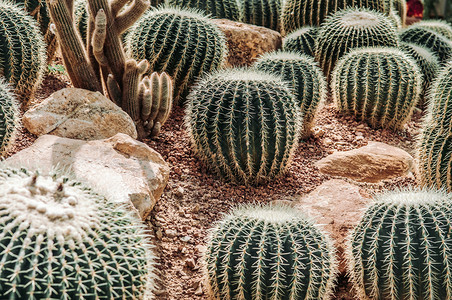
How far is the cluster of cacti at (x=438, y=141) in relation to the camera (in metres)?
4.04

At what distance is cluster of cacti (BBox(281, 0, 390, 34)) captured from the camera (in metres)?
6.70

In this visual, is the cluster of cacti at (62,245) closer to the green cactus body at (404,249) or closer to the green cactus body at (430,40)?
the green cactus body at (404,249)

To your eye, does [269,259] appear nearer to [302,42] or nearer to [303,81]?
[303,81]

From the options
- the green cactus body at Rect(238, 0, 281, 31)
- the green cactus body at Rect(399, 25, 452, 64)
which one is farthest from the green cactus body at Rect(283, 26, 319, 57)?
the green cactus body at Rect(399, 25, 452, 64)

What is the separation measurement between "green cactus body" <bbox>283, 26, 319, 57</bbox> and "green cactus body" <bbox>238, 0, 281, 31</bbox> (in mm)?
1038

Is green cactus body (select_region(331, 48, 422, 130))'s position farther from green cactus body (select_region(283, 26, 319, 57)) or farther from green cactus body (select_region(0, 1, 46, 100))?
green cactus body (select_region(0, 1, 46, 100))

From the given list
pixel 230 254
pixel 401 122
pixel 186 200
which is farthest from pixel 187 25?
pixel 230 254

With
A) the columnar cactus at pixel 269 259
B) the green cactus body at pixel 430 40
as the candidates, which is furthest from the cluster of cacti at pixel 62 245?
the green cactus body at pixel 430 40

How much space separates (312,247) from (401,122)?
291cm

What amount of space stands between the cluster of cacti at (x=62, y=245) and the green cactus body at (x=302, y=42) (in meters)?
4.54

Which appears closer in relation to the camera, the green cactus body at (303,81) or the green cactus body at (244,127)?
A: the green cactus body at (244,127)

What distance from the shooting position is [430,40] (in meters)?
6.91

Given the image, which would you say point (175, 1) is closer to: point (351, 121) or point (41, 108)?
point (351, 121)

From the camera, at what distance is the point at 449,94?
4020mm
